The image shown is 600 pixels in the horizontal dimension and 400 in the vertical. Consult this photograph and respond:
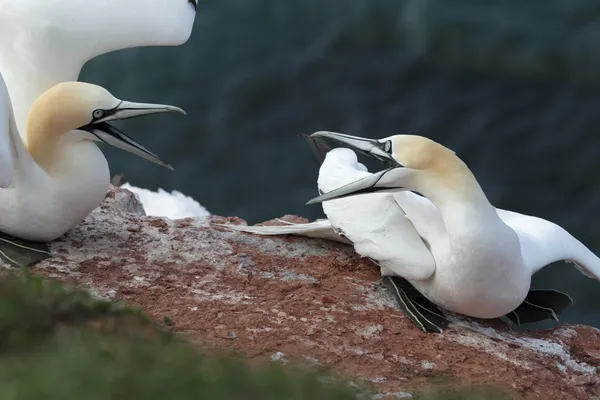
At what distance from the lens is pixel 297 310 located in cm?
478

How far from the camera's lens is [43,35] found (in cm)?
582

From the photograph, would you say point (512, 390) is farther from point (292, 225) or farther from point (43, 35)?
point (43, 35)

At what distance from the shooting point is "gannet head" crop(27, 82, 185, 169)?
4.87 metres

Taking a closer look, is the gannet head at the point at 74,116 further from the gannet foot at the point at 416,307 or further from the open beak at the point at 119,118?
the gannet foot at the point at 416,307

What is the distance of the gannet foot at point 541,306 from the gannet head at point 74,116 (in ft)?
7.54

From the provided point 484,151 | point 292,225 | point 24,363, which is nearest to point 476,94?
point 484,151

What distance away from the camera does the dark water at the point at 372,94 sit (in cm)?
938

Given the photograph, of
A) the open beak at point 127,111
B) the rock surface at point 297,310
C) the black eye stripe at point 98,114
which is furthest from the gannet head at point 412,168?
the black eye stripe at point 98,114

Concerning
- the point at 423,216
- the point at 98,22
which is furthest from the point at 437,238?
the point at 98,22

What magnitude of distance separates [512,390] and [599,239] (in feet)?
16.0

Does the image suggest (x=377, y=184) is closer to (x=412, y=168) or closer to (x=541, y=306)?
(x=412, y=168)

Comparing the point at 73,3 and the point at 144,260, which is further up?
the point at 73,3

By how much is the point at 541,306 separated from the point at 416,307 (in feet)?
3.27

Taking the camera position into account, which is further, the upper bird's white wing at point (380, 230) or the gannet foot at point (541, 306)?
the gannet foot at point (541, 306)
